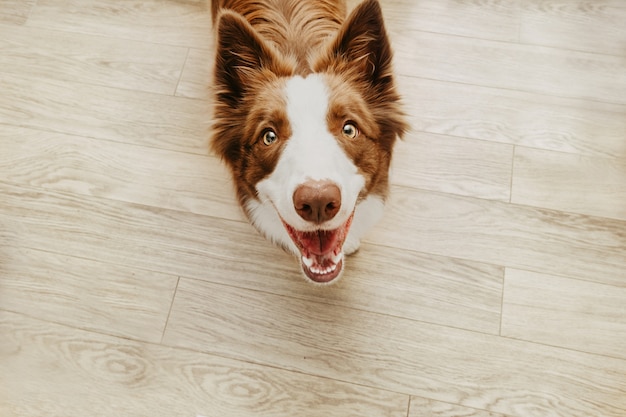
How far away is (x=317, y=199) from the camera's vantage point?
4.60 feet

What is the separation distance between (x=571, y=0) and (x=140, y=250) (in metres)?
2.12

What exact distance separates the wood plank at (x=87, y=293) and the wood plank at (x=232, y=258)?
0.04m

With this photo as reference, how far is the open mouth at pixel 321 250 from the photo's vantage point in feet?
5.42

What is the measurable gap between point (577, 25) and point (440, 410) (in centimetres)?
172

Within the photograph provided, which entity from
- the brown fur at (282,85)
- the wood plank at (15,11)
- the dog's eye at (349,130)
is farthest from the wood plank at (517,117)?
the wood plank at (15,11)

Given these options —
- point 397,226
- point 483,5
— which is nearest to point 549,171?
point 397,226

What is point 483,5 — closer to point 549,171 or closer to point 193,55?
point 549,171

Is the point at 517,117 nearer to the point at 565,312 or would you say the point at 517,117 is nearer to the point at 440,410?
the point at 565,312

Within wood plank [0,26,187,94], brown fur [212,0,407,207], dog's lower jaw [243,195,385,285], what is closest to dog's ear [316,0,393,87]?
brown fur [212,0,407,207]

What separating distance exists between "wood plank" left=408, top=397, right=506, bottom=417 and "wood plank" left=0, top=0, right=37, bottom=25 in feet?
7.66

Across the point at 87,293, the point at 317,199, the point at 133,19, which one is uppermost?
the point at 317,199

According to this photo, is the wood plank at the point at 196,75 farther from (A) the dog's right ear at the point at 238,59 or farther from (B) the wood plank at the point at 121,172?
(A) the dog's right ear at the point at 238,59

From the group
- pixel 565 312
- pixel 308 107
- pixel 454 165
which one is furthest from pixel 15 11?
pixel 565 312

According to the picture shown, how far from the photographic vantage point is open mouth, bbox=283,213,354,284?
1.65 meters
